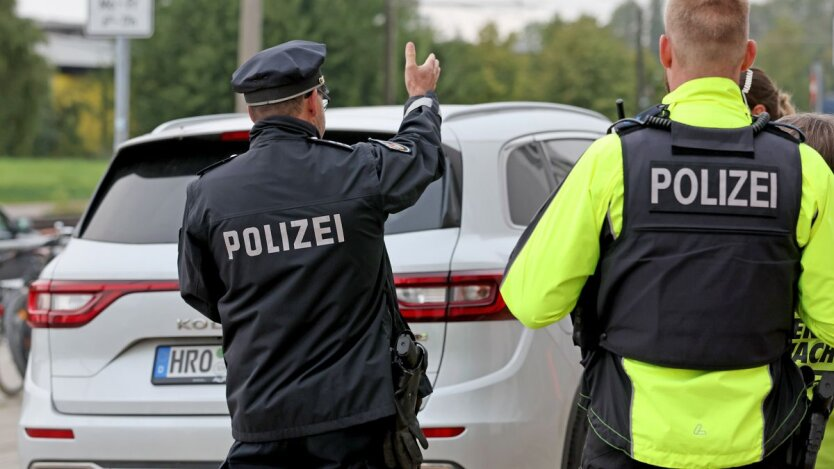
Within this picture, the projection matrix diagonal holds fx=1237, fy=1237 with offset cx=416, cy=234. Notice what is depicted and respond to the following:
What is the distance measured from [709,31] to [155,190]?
2.50m

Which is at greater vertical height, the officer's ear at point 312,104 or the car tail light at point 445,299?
the officer's ear at point 312,104

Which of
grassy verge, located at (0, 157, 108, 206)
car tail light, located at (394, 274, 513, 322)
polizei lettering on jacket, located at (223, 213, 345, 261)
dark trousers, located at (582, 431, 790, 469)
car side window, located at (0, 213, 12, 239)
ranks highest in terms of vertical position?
polizei lettering on jacket, located at (223, 213, 345, 261)

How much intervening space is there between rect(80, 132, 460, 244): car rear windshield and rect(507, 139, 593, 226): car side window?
30 centimetres

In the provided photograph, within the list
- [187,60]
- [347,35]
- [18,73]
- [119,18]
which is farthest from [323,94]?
[18,73]

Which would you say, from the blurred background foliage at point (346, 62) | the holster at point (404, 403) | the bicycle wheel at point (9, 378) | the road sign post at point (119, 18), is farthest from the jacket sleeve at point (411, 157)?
the blurred background foliage at point (346, 62)

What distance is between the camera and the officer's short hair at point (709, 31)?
266 cm

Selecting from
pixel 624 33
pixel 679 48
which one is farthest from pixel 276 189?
pixel 624 33

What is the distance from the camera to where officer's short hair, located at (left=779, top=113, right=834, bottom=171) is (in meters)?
3.29

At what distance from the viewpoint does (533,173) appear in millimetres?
4691

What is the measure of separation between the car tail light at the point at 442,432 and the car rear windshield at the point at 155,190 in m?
0.75

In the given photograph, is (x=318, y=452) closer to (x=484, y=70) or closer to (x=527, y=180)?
(x=527, y=180)

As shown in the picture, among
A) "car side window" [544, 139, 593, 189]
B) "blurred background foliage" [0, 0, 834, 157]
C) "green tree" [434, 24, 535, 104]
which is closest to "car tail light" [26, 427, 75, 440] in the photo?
"car side window" [544, 139, 593, 189]

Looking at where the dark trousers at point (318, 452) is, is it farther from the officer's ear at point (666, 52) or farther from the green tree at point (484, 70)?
the green tree at point (484, 70)

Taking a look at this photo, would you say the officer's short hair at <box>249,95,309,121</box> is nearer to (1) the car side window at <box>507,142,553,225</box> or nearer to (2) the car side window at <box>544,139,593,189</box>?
(1) the car side window at <box>507,142,553,225</box>
